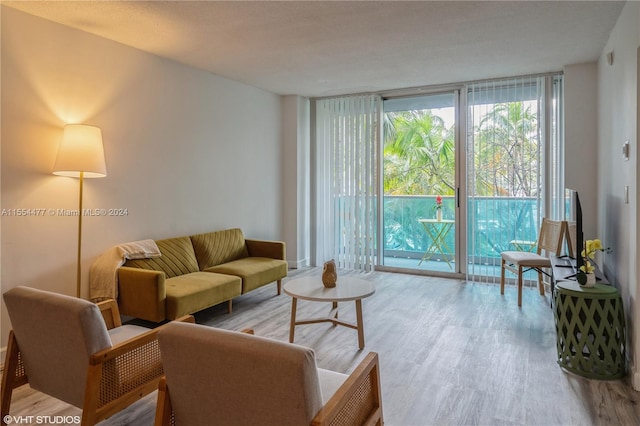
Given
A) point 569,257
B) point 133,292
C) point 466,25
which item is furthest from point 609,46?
point 133,292

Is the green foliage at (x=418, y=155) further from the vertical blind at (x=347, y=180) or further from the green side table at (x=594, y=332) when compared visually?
the green side table at (x=594, y=332)

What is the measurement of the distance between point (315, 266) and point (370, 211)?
125 centimetres

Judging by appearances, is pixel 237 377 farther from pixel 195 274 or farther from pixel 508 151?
pixel 508 151

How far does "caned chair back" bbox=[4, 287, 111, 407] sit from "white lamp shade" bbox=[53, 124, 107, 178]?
Answer: 1.37m

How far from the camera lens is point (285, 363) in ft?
3.88

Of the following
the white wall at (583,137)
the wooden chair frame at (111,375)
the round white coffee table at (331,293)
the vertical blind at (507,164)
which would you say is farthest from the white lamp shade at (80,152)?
the white wall at (583,137)

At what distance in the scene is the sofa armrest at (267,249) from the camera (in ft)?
15.9

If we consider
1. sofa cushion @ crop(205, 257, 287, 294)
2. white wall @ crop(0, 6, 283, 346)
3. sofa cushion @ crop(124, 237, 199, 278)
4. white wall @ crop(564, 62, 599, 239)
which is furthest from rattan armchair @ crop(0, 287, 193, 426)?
white wall @ crop(564, 62, 599, 239)

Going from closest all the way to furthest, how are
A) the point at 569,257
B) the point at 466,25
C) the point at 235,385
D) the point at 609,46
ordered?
the point at 235,385
the point at 466,25
the point at 609,46
the point at 569,257

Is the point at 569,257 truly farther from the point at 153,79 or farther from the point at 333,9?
the point at 153,79

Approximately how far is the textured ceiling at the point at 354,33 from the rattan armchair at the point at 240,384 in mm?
2479

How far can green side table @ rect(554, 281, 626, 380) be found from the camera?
257 centimetres

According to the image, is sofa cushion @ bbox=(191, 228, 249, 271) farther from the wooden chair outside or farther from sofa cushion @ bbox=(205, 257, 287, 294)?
the wooden chair outside

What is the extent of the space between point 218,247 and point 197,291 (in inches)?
45.4
